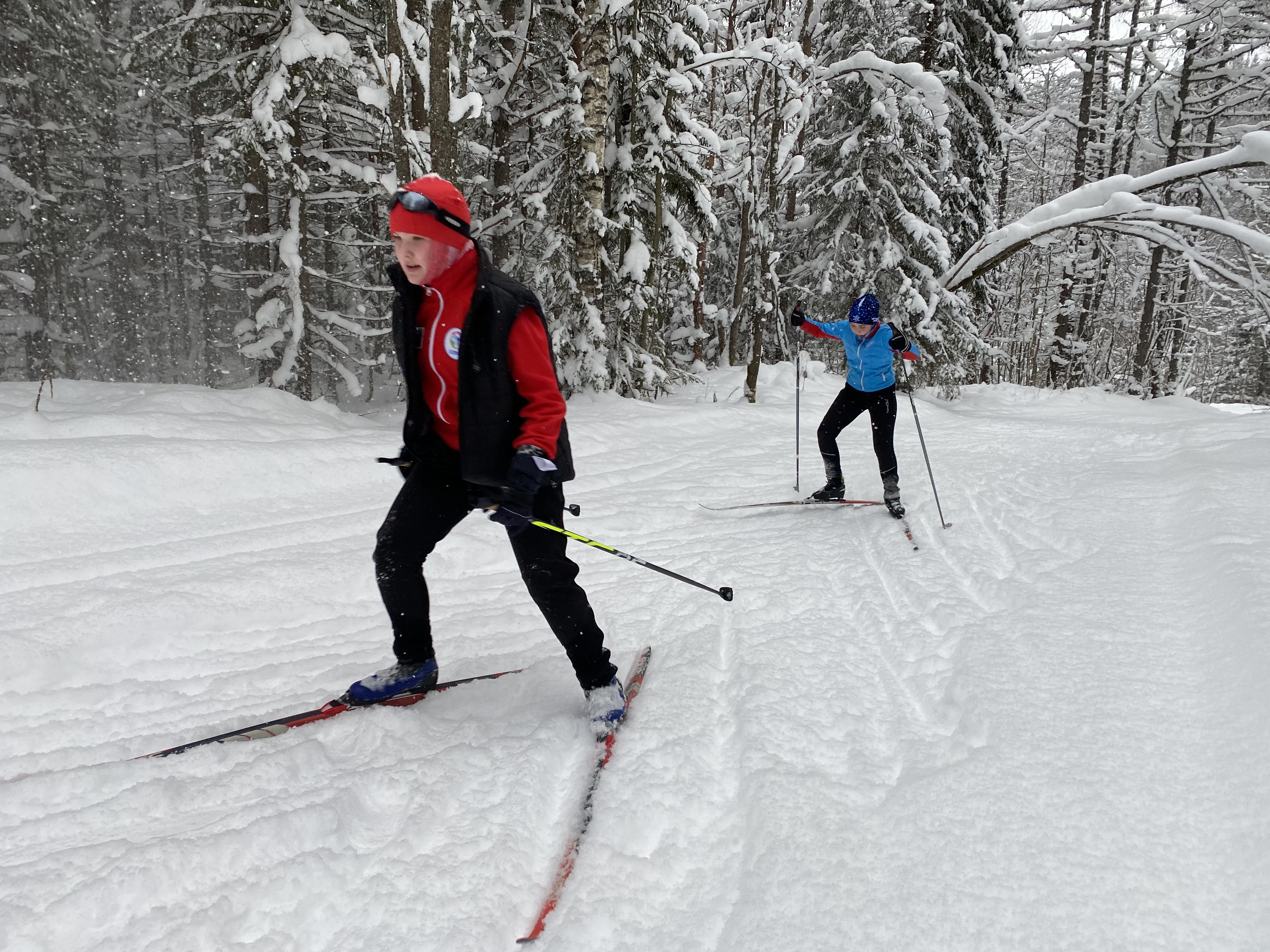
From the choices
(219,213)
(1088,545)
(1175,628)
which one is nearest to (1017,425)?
(1088,545)

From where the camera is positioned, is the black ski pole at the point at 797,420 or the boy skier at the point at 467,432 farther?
the black ski pole at the point at 797,420

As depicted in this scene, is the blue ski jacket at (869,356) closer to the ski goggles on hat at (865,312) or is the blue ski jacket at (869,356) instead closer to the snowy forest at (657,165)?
the ski goggles on hat at (865,312)

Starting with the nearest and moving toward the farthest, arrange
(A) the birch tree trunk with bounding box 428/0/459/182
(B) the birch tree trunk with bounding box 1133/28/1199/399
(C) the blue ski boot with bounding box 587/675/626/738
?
(C) the blue ski boot with bounding box 587/675/626/738 < (A) the birch tree trunk with bounding box 428/0/459/182 < (B) the birch tree trunk with bounding box 1133/28/1199/399

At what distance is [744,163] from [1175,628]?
13.5 m

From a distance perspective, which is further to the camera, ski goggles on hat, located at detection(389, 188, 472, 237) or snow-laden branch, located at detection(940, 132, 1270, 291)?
snow-laden branch, located at detection(940, 132, 1270, 291)

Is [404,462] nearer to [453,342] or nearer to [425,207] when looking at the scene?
[453,342]

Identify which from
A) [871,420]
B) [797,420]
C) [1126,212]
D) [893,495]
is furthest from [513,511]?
[1126,212]

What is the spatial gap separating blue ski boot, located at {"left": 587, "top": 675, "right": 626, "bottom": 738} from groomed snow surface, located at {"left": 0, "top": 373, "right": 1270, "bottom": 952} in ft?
0.36

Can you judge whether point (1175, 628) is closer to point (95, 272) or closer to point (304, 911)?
point (304, 911)

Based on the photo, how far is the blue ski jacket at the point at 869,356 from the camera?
256 inches

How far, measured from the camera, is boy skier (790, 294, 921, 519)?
6.48 metres

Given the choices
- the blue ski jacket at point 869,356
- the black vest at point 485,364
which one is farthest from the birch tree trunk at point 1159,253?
the black vest at point 485,364

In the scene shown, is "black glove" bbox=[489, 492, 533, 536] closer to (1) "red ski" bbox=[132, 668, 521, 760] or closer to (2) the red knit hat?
(2) the red knit hat

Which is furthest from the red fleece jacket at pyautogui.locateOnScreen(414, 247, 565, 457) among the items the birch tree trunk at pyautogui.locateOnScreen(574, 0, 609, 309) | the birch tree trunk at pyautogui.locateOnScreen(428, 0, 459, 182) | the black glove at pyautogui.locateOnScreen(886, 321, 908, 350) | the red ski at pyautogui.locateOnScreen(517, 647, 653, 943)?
the birch tree trunk at pyautogui.locateOnScreen(574, 0, 609, 309)
